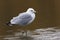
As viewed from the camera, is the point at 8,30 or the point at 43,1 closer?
the point at 8,30

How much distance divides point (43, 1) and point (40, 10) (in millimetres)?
1043

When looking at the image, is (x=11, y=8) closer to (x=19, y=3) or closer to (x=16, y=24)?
(x=19, y=3)

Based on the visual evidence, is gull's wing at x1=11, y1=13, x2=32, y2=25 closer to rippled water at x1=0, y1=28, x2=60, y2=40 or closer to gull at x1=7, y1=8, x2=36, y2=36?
gull at x1=7, y1=8, x2=36, y2=36

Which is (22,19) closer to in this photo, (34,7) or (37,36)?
(37,36)

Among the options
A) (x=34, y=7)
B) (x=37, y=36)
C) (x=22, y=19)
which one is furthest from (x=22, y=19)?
(x=34, y=7)

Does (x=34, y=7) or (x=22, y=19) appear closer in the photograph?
(x=22, y=19)

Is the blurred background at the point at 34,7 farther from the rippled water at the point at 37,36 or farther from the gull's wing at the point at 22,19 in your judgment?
the rippled water at the point at 37,36

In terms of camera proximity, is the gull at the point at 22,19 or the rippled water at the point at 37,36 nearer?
the rippled water at the point at 37,36

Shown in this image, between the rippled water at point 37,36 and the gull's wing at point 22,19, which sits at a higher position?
the gull's wing at point 22,19

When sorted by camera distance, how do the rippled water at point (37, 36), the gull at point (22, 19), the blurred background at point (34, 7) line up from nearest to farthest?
the rippled water at point (37, 36) < the gull at point (22, 19) < the blurred background at point (34, 7)

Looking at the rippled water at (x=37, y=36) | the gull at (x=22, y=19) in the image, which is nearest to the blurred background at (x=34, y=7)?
the gull at (x=22, y=19)

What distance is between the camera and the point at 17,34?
5.29m

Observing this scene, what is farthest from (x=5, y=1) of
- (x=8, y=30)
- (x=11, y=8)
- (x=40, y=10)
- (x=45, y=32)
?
(x=45, y=32)

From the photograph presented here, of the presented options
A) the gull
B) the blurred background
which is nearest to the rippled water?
the gull
